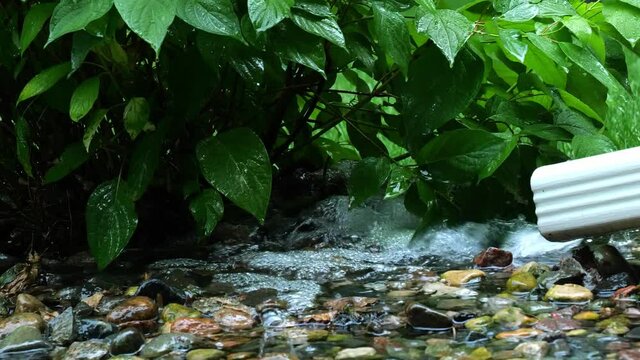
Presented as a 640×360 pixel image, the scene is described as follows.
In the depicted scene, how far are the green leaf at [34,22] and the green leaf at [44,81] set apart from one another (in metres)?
0.07

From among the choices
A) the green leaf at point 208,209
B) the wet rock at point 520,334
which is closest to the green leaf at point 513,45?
the wet rock at point 520,334

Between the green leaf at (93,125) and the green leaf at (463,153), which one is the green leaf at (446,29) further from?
the green leaf at (93,125)

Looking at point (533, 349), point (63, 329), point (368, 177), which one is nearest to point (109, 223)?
Result: point (63, 329)

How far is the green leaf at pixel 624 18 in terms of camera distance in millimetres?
1825

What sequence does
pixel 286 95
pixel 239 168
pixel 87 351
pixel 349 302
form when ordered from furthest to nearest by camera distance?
pixel 286 95, pixel 239 168, pixel 349 302, pixel 87 351

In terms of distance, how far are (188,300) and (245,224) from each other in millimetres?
708

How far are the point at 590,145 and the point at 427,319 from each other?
645 millimetres

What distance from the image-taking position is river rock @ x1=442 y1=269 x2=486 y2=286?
1630mm

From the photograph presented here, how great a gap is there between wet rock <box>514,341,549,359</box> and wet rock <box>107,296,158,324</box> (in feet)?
2.24

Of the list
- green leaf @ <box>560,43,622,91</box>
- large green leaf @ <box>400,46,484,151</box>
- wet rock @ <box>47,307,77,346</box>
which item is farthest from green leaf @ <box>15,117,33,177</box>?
green leaf @ <box>560,43,622,91</box>

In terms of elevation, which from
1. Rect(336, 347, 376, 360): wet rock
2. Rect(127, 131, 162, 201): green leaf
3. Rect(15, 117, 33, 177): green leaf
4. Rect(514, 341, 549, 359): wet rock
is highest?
Rect(15, 117, 33, 177): green leaf

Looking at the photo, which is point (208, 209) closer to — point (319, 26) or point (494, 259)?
point (319, 26)

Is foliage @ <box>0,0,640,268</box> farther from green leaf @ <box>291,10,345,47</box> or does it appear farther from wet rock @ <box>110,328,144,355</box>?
wet rock @ <box>110,328,144,355</box>

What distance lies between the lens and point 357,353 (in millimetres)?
1199
